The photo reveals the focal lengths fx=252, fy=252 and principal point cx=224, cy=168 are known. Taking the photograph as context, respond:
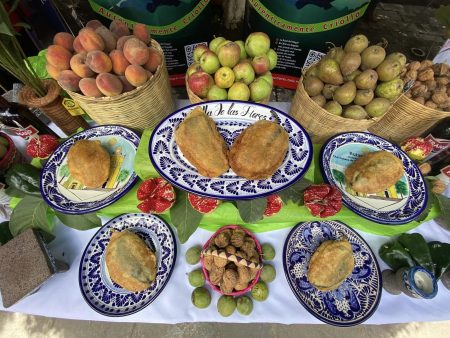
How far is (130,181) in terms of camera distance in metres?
1.08

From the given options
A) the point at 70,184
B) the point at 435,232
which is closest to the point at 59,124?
the point at 70,184

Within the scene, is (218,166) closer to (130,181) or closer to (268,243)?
(130,181)

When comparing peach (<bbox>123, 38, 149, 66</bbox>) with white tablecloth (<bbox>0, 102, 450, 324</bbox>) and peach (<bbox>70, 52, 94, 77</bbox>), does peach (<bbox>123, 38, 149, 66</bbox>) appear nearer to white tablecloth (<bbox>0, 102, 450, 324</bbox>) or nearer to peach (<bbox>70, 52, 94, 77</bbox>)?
peach (<bbox>70, 52, 94, 77</bbox>)

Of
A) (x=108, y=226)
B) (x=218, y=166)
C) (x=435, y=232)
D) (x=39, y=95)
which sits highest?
(x=39, y=95)

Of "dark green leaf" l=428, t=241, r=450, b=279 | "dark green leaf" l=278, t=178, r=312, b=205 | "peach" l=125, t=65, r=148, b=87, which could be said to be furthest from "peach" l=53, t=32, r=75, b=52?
"dark green leaf" l=428, t=241, r=450, b=279

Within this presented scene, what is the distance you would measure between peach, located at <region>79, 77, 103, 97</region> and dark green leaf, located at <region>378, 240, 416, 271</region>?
151 centimetres

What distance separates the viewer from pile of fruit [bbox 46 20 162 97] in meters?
1.11

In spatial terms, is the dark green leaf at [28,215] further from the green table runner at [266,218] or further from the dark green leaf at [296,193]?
the dark green leaf at [296,193]

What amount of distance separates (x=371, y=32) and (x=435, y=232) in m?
2.98

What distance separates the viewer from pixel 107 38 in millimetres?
1204

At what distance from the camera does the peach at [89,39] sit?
1129 millimetres

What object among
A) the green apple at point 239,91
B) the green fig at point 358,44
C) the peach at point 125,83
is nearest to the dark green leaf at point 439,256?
the green fig at point 358,44

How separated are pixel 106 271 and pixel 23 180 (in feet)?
1.82

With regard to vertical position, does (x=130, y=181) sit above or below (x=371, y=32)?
above
